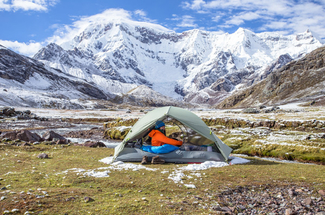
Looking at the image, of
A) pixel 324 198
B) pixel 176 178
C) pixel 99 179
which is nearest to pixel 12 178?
pixel 99 179

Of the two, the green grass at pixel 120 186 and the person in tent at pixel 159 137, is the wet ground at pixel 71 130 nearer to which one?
the person in tent at pixel 159 137

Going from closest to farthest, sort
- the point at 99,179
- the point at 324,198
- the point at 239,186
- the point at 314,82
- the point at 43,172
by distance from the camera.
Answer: the point at 324,198
the point at 239,186
the point at 99,179
the point at 43,172
the point at 314,82

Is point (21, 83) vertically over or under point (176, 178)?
over

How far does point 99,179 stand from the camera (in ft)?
34.6

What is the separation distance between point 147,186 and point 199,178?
2797mm

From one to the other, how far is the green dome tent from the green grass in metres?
1.83

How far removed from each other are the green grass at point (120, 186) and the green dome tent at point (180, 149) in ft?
6.00

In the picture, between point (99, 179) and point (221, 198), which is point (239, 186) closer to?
point (221, 198)

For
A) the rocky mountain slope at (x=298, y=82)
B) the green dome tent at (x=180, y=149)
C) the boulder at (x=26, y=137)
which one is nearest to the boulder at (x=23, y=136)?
the boulder at (x=26, y=137)

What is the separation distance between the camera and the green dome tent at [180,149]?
14898 mm

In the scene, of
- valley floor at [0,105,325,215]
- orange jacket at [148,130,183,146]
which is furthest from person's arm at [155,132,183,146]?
valley floor at [0,105,325,215]

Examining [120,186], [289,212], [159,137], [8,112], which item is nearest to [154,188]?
[120,186]

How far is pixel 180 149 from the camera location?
15.4 metres

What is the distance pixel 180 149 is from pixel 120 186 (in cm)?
657
